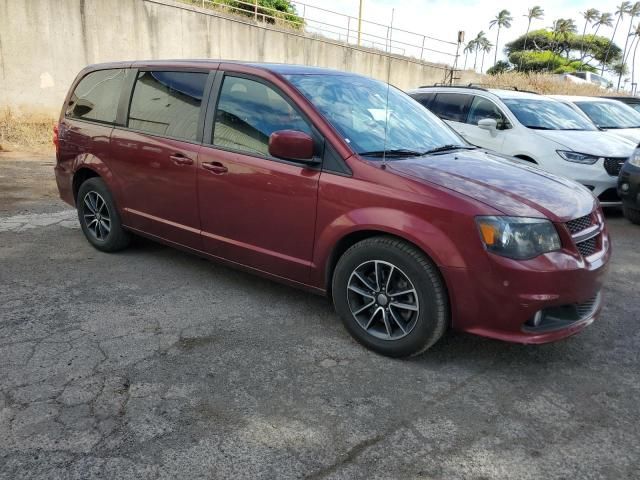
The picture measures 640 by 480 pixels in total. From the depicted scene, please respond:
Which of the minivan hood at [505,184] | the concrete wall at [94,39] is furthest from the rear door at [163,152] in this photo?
the concrete wall at [94,39]

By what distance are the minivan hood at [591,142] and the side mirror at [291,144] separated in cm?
485

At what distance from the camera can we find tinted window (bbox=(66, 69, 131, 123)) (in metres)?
4.74

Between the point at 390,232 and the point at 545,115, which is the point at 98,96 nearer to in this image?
the point at 390,232

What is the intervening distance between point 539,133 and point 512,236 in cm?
489

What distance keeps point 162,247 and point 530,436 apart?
384 centimetres

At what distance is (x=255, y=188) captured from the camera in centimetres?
363

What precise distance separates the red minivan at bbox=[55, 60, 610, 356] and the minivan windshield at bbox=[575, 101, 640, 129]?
6.02 meters

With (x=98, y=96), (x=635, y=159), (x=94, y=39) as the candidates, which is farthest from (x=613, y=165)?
(x=94, y=39)

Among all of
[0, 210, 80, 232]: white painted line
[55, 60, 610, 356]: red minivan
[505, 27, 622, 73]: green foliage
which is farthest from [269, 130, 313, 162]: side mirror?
[505, 27, 622, 73]: green foliage

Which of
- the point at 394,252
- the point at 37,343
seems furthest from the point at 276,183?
the point at 37,343

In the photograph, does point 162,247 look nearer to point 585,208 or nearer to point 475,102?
point 585,208

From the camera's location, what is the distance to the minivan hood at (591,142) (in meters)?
6.86

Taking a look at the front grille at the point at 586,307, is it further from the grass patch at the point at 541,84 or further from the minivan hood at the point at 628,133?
the grass patch at the point at 541,84

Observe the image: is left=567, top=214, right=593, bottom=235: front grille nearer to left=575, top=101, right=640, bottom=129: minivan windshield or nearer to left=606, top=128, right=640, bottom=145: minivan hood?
left=606, top=128, right=640, bottom=145: minivan hood
